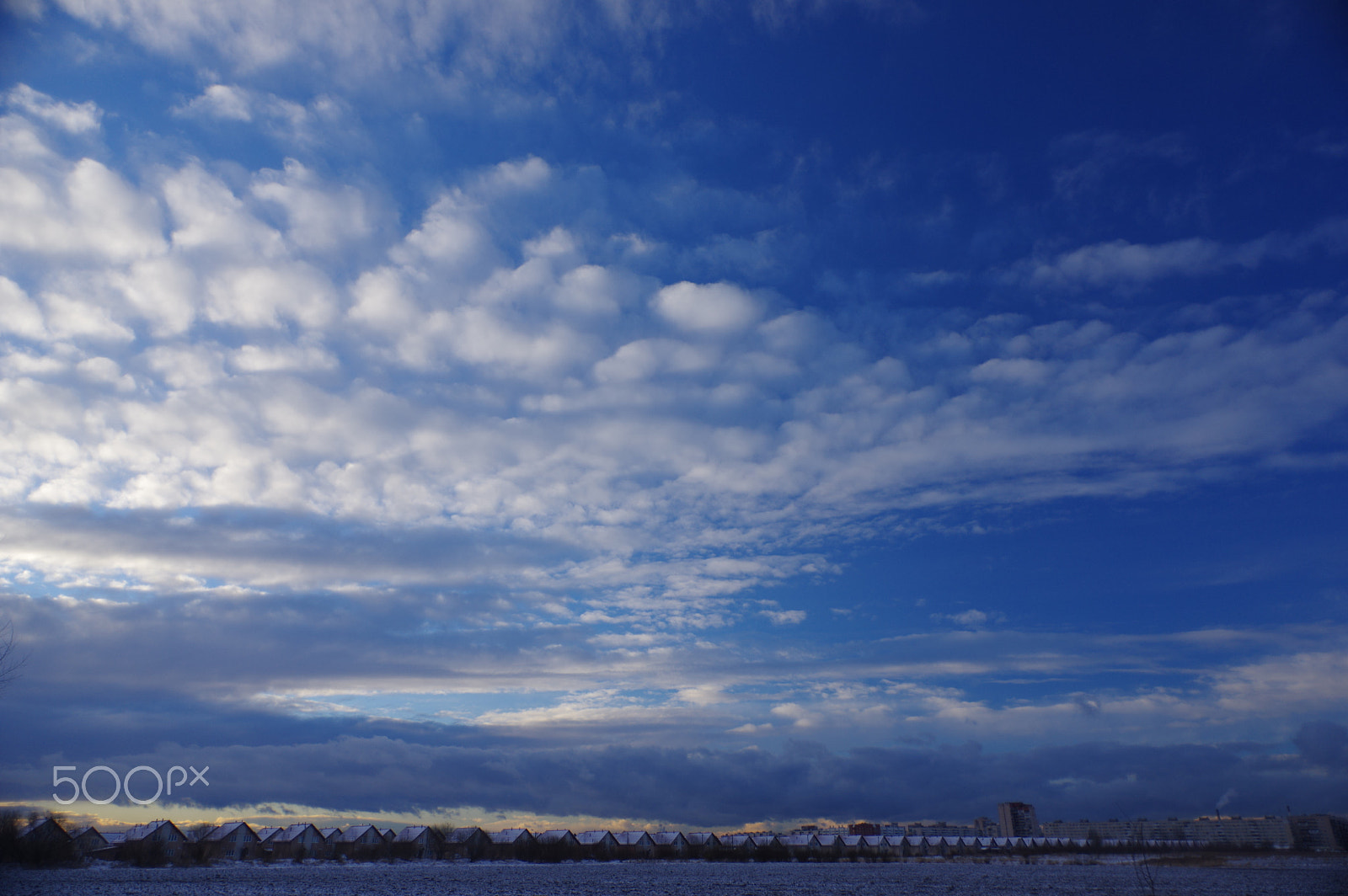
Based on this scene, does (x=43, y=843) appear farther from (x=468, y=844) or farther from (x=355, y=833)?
(x=468, y=844)

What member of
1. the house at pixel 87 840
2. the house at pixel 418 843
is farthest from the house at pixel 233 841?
the house at pixel 418 843

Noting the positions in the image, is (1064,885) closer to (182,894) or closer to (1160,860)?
(182,894)

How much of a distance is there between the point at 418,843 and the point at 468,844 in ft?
41.5

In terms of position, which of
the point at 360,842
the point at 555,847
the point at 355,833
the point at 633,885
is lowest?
the point at 555,847

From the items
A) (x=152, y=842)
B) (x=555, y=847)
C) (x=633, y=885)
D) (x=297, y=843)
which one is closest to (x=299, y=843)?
(x=297, y=843)

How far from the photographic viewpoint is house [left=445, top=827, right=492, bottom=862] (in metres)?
184

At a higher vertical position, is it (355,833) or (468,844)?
(355,833)

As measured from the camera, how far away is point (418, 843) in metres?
179

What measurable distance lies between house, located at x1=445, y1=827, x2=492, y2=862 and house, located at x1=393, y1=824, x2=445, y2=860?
2408mm

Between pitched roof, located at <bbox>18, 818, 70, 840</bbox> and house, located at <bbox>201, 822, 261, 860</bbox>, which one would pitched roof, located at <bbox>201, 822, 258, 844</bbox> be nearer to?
house, located at <bbox>201, 822, 261, 860</bbox>

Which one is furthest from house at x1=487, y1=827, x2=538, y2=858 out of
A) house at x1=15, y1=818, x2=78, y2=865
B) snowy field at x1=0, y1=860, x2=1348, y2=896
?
house at x1=15, y1=818, x2=78, y2=865

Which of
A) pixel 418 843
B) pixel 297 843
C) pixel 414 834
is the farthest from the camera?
pixel 414 834

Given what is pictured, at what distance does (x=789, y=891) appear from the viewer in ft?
249

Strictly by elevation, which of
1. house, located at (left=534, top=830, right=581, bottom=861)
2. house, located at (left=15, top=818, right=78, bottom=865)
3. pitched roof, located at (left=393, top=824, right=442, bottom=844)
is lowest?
house, located at (left=534, top=830, right=581, bottom=861)
